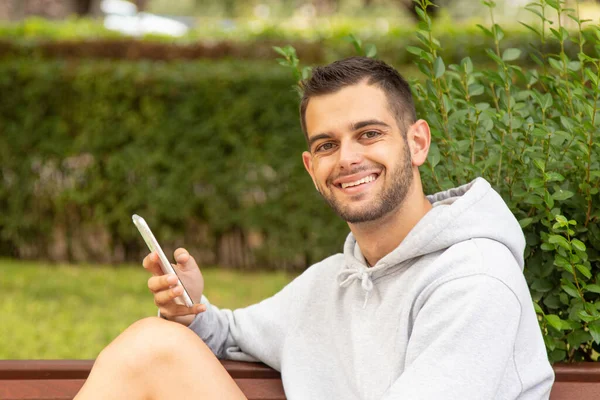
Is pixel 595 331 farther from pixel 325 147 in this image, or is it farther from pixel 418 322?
pixel 325 147

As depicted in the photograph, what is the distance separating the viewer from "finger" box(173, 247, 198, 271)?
8.40 ft

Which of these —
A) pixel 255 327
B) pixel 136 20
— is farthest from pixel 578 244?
pixel 136 20

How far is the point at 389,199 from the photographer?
2293mm

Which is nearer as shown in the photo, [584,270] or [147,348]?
[147,348]

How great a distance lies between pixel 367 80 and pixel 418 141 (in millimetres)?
242

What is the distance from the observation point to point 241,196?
712cm

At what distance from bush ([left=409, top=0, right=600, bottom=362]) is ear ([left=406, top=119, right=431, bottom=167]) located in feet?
0.92

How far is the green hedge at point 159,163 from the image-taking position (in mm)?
7004

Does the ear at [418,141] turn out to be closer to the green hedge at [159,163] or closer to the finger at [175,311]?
the finger at [175,311]

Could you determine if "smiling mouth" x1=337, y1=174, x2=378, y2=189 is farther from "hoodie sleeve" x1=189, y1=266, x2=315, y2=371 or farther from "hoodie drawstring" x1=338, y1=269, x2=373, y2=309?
"hoodie sleeve" x1=189, y1=266, x2=315, y2=371

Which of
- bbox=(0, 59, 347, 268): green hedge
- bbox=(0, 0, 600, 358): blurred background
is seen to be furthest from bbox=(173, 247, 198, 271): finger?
bbox=(0, 59, 347, 268): green hedge

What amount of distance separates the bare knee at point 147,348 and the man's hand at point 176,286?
13 centimetres

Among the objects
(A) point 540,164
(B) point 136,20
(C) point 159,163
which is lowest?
(C) point 159,163

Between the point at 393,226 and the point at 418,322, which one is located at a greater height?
the point at 393,226
